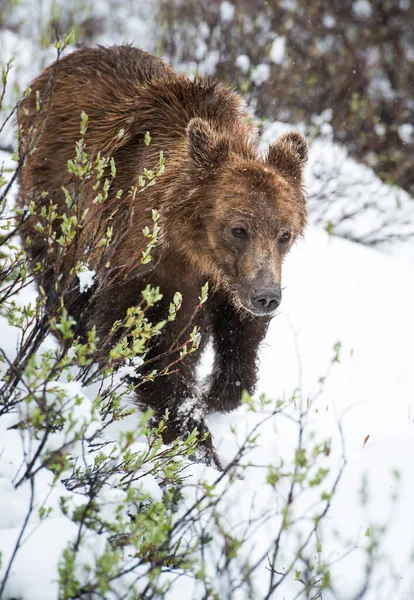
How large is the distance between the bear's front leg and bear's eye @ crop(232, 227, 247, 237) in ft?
2.02

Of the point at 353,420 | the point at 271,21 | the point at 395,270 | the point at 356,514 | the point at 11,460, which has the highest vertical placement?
the point at 271,21

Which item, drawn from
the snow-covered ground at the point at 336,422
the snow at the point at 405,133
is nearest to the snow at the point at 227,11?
the snow at the point at 405,133

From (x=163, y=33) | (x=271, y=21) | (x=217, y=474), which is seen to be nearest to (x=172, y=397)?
(x=217, y=474)

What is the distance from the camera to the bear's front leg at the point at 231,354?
170 inches

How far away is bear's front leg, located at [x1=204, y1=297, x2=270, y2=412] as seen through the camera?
4324mm

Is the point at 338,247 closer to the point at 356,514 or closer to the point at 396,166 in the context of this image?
the point at 396,166

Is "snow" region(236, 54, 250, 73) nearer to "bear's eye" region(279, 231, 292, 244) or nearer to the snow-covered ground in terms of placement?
the snow-covered ground

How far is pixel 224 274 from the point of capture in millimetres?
3846

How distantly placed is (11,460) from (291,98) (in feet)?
25.3

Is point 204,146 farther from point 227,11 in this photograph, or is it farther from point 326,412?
point 227,11

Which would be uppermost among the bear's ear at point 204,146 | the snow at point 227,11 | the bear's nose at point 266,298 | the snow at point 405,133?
the snow at point 405,133

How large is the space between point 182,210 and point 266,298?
27.7 inches

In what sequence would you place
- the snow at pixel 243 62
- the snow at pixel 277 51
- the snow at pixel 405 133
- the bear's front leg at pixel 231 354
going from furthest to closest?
the snow at pixel 405 133, the snow at pixel 277 51, the snow at pixel 243 62, the bear's front leg at pixel 231 354

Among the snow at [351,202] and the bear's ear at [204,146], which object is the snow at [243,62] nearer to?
the snow at [351,202]
